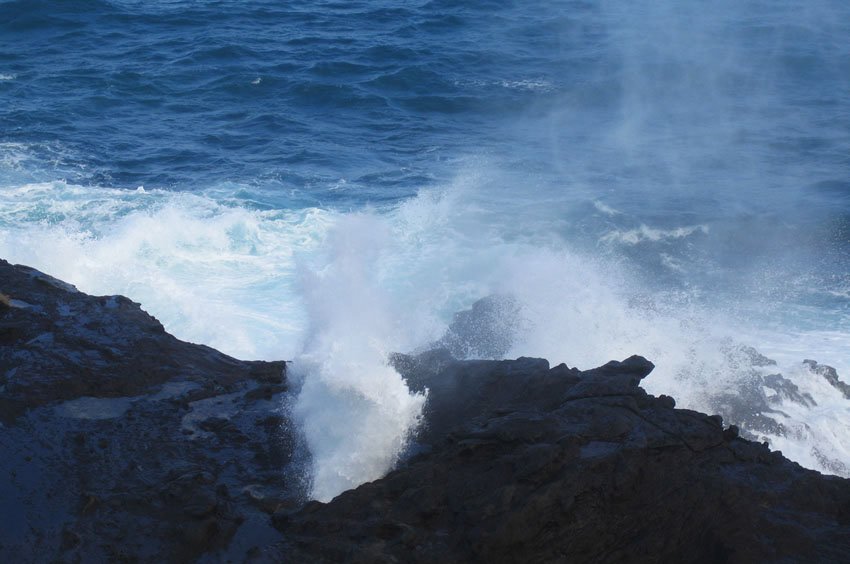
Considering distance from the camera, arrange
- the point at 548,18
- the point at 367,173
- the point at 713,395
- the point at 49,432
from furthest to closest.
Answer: the point at 548,18
the point at 367,173
the point at 713,395
the point at 49,432

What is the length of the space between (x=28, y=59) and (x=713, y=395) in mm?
19528

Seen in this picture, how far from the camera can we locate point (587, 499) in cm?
612

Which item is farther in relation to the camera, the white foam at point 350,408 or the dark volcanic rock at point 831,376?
the dark volcanic rock at point 831,376

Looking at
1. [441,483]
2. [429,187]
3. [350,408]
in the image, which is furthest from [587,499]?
[429,187]

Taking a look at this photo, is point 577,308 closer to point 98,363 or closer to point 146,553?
point 98,363

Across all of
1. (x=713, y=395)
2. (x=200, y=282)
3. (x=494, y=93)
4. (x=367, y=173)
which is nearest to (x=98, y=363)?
(x=200, y=282)

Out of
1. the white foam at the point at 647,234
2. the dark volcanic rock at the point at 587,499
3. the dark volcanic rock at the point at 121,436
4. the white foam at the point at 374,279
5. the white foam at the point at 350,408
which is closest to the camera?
the dark volcanic rock at the point at 587,499

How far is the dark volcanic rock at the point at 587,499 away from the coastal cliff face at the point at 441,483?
0.01m

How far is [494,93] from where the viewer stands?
2289 centimetres

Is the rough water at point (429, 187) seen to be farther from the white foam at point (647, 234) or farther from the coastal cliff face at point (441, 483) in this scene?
the coastal cliff face at point (441, 483)

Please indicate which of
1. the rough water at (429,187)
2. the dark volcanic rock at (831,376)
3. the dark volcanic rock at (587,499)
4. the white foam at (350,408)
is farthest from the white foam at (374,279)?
the dark volcanic rock at (587,499)

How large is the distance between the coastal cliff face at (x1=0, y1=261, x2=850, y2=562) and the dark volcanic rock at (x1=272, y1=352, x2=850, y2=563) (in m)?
0.01

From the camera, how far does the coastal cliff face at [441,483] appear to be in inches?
237

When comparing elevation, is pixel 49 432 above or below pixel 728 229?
above
